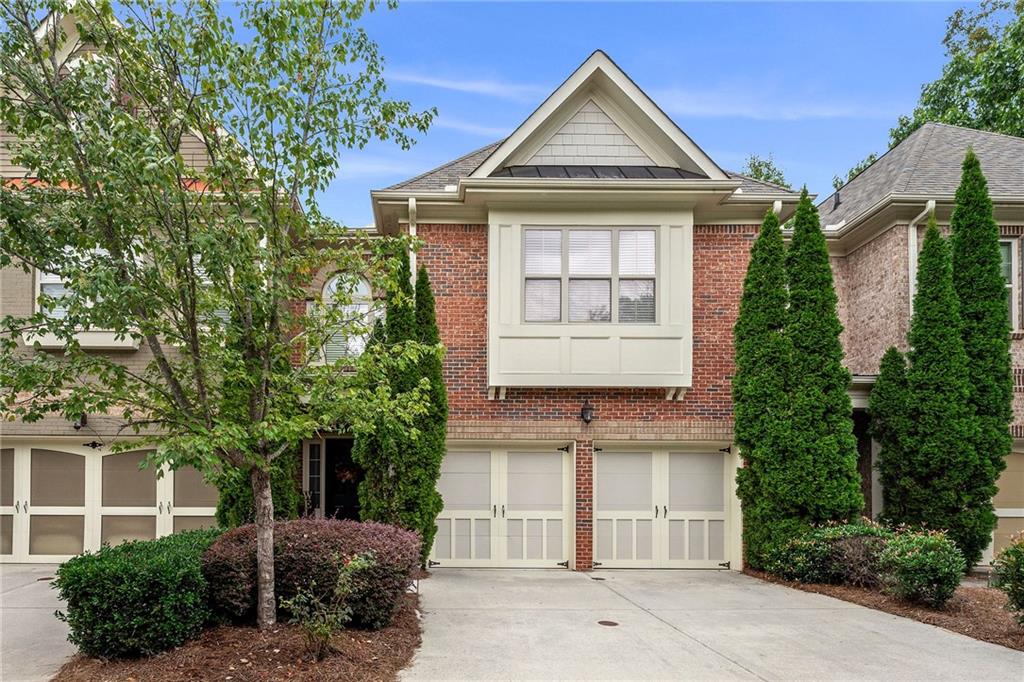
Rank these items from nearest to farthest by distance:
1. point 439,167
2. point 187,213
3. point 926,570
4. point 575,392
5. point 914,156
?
point 187,213
point 926,570
point 575,392
point 439,167
point 914,156

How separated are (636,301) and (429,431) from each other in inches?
142

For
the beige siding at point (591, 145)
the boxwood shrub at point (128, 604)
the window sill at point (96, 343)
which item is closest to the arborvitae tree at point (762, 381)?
the beige siding at point (591, 145)

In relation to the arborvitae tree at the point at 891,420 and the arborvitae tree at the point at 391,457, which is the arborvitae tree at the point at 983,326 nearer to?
the arborvitae tree at the point at 891,420

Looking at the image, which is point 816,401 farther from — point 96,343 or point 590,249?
point 96,343

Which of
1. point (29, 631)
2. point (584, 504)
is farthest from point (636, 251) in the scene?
point (29, 631)

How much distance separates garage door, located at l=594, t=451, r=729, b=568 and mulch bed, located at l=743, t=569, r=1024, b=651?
164 centimetres

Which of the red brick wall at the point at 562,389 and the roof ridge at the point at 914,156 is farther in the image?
the roof ridge at the point at 914,156

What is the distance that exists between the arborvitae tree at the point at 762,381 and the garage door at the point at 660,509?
64 cm

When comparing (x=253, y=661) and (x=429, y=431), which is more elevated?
(x=429, y=431)

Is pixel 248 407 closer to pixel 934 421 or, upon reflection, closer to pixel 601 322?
pixel 601 322

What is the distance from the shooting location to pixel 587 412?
10719 mm

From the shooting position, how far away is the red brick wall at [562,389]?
35.5ft

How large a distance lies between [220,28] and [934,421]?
33.3 ft

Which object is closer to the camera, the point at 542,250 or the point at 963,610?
the point at 963,610
